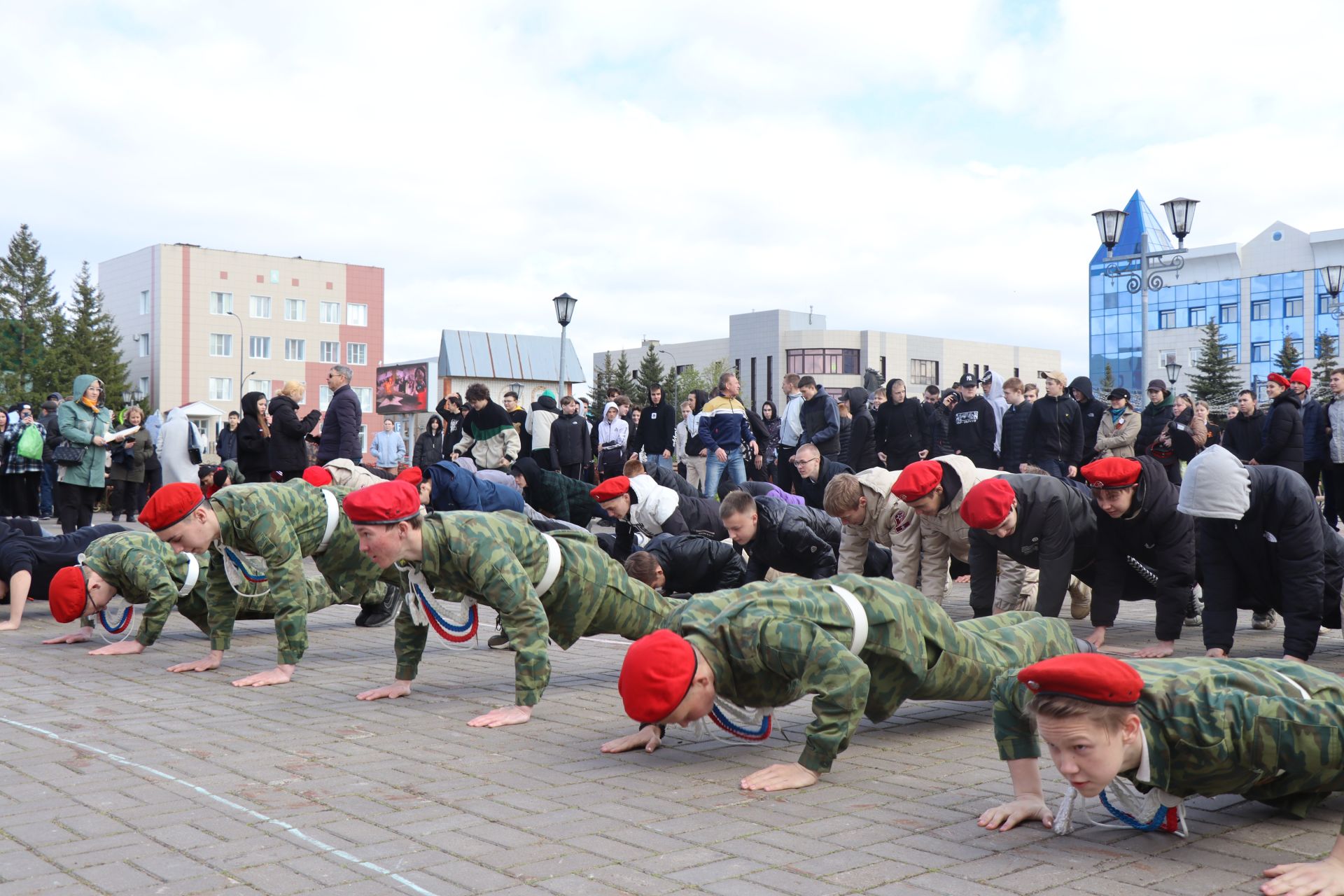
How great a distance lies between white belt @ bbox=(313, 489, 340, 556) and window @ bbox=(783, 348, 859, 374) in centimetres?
10408

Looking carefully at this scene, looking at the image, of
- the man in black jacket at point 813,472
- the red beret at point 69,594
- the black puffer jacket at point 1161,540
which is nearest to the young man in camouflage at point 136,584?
the red beret at point 69,594

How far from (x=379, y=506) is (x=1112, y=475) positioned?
14.0 feet

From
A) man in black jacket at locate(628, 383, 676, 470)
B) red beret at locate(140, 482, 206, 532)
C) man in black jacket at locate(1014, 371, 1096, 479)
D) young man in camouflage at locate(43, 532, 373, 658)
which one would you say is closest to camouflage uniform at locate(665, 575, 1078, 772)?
red beret at locate(140, 482, 206, 532)

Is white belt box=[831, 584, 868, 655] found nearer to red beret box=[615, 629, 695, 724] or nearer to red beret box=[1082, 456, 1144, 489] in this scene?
red beret box=[615, 629, 695, 724]

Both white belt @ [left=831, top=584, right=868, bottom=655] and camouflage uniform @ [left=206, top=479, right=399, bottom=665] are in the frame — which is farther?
camouflage uniform @ [left=206, top=479, right=399, bottom=665]

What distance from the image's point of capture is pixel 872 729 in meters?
5.80

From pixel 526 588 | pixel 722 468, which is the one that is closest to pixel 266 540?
pixel 526 588

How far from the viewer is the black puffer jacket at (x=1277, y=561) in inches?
266

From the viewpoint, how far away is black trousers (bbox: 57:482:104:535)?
42.4ft

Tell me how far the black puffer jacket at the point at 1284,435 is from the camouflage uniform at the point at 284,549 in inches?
396

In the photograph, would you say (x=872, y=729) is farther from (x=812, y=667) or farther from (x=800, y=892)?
(x=800, y=892)

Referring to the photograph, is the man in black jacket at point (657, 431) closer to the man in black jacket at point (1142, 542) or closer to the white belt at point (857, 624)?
the man in black jacket at point (1142, 542)

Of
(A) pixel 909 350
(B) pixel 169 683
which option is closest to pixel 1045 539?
(B) pixel 169 683

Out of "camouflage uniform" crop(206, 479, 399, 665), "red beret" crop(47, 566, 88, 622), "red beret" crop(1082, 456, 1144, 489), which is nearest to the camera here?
"camouflage uniform" crop(206, 479, 399, 665)
